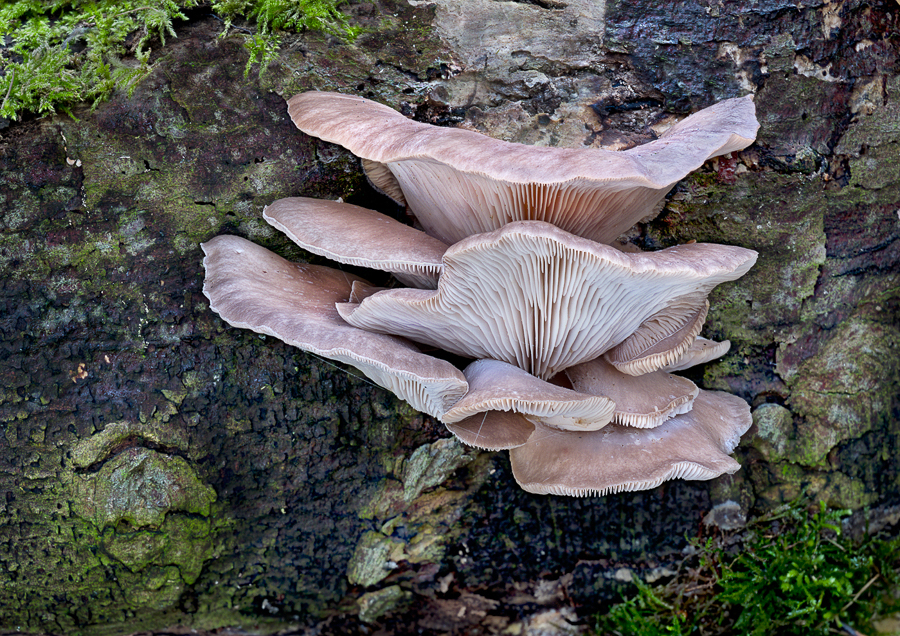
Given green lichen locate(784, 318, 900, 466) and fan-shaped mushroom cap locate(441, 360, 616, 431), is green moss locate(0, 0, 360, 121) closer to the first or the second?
fan-shaped mushroom cap locate(441, 360, 616, 431)

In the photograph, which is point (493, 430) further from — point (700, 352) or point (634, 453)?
point (700, 352)

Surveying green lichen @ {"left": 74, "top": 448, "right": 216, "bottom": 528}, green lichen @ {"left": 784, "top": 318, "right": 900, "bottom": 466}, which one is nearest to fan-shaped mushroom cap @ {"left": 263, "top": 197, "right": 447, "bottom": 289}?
green lichen @ {"left": 74, "top": 448, "right": 216, "bottom": 528}

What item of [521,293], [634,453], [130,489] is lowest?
[130,489]

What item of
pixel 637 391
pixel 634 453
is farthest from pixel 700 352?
pixel 634 453

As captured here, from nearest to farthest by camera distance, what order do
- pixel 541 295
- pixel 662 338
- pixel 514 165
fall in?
pixel 514 165 < pixel 541 295 < pixel 662 338

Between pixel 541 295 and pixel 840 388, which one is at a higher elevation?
pixel 541 295

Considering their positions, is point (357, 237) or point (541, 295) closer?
point (541, 295)

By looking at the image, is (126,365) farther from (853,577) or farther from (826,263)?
(853,577)

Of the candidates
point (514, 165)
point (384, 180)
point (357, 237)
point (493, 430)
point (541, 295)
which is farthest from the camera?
point (384, 180)
